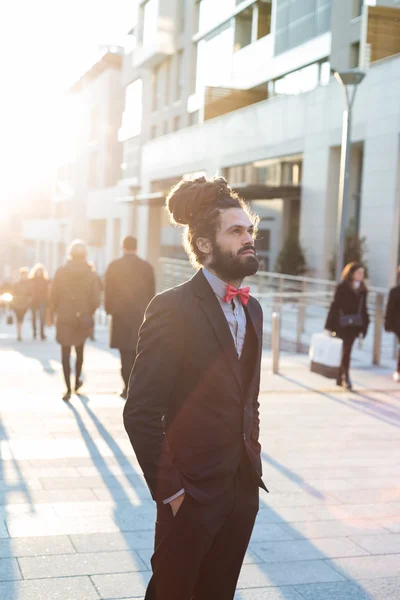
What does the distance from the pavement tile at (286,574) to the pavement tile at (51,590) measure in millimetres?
751

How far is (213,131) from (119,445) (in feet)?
98.7

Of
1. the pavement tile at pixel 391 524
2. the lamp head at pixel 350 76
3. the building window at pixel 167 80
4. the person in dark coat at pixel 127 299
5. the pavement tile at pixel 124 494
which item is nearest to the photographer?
the pavement tile at pixel 391 524

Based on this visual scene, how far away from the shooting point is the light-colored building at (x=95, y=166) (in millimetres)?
54938

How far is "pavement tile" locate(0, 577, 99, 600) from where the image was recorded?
3.96m

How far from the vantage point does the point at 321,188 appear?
26953mm

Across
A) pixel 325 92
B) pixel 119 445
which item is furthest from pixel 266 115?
pixel 119 445

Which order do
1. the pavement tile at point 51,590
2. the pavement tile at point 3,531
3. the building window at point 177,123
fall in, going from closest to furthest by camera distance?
1. the pavement tile at point 51,590
2. the pavement tile at point 3,531
3. the building window at point 177,123

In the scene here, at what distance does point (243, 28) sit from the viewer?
110 feet

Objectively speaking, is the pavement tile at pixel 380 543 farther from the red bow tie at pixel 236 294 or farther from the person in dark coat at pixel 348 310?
the person in dark coat at pixel 348 310

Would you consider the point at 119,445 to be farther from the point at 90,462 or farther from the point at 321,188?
the point at 321,188

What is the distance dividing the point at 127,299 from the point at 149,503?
4.21 meters

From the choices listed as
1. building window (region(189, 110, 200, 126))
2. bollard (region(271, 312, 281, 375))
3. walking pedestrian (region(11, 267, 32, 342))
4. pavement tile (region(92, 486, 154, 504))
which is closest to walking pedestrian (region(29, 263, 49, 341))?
walking pedestrian (region(11, 267, 32, 342))

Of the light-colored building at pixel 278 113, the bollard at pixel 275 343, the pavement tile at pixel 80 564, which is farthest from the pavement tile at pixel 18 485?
the light-colored building at pixel 278 113

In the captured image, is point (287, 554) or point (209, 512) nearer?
point (209, 512)
